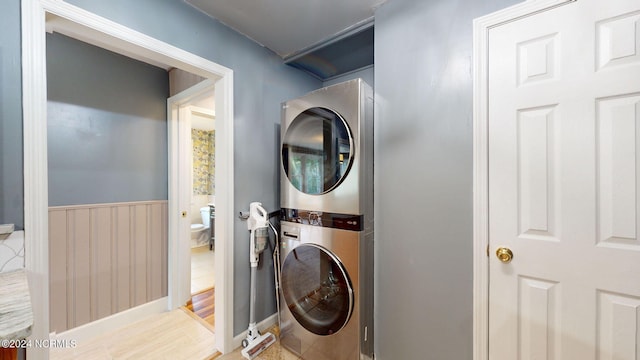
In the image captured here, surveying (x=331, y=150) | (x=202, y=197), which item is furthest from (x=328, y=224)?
(x=202, y=197)

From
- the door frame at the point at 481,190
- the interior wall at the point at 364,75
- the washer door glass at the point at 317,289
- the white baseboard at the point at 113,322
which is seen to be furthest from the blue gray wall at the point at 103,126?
the door frame at the point at 481,190

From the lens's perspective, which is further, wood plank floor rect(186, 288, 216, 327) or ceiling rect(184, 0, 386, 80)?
wood plank floor rect(186, 288, 216, 327)

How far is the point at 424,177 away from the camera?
1.33 metres

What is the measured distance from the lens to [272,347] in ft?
5.85

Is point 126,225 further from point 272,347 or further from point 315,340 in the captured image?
point 315,340

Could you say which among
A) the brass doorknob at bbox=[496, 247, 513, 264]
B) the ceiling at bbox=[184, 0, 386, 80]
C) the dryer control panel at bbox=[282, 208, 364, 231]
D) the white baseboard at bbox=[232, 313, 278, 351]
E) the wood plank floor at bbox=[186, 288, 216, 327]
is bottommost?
the wood plank floor at bbox=[186, 288, 216, 327]

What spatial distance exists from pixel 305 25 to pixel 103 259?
2.55 metres

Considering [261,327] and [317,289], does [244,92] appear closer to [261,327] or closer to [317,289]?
[317,289]

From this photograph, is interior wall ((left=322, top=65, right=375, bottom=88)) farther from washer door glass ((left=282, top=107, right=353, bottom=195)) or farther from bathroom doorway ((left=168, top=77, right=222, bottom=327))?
bathroom doorway ((left=168, top=77, right=222, bottom=327))

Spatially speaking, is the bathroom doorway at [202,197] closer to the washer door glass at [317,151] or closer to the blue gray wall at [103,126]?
the blue gray wall at [103,126]

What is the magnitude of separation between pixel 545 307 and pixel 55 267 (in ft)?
10.3

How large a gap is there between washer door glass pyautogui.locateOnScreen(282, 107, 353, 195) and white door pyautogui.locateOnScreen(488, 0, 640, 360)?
0.78 m

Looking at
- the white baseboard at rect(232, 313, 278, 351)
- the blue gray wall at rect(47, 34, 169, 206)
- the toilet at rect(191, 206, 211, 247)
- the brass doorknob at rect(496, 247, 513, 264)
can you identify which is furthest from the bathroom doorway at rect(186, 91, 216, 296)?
the brass doorknob at rect(496, 247, 513, 264)

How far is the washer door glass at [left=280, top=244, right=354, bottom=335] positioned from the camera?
1451 millimetres
